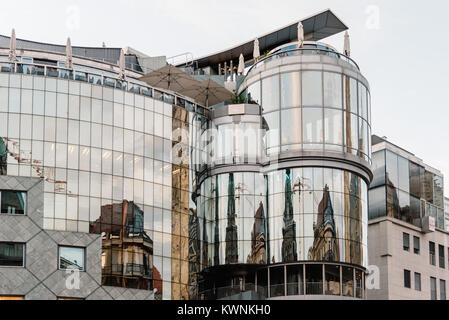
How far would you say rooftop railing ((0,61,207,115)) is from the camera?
160ft

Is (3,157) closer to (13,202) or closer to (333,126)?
(13,202)

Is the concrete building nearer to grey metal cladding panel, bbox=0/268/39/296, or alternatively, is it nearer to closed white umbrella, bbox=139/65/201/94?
closed white umbrella, bbox=139/65/201/94

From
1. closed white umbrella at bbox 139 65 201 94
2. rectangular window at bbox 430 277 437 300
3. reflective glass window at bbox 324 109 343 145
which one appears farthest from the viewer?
rectangular window at bbox 430 277 437 300

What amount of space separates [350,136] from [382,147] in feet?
51.8

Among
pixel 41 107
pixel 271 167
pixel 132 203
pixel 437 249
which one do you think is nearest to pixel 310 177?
pixel 271 167

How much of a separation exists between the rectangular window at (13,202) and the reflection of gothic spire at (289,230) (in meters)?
17.5

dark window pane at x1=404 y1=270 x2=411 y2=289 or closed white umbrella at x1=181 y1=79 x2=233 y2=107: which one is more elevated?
closed white umbrella at x1=181 y1=79 x2=233 y2=107

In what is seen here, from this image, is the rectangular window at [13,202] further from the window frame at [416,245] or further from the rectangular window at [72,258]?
the window frame at [416,245]

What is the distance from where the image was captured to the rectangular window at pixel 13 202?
4562 cm

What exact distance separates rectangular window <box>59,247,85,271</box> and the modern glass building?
0.21ft

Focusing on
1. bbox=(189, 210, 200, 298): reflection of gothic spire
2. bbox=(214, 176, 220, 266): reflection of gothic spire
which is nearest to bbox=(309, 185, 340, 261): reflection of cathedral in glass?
bbox=(214, 176, 220, 266): reflection of gothic spire

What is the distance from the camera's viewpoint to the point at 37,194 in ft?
152

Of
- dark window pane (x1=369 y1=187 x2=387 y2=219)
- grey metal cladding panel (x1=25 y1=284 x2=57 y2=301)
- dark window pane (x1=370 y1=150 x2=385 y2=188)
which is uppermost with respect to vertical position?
dark window pane (x1=370 y1=150 x2=385 y2=188)

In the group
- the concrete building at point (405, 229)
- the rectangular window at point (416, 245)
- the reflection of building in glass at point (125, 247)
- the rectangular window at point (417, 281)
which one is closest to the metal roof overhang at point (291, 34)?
the concrete building at point (405, 229)
